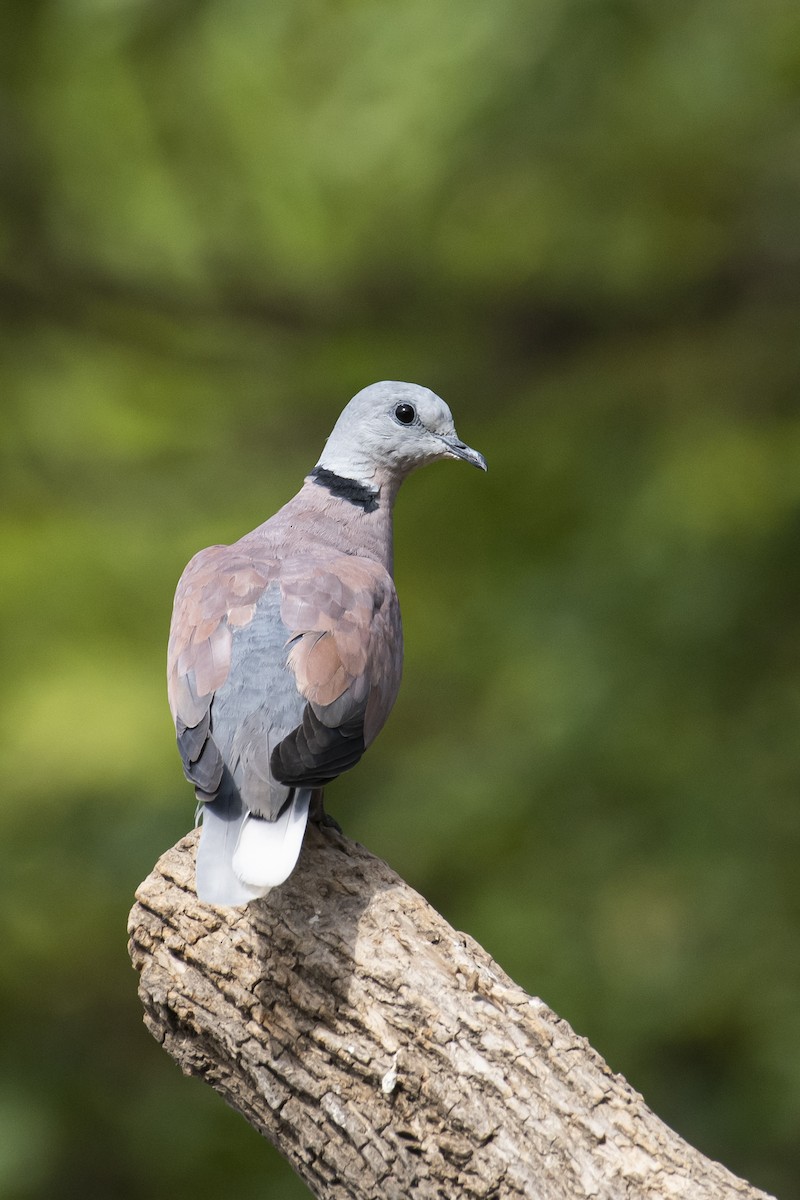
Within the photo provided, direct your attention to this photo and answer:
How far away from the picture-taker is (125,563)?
5.98 m

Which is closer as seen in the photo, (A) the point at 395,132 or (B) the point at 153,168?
(A) the point at 395,132

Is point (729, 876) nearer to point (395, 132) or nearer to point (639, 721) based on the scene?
point (639, 721)

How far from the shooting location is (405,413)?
400 cm

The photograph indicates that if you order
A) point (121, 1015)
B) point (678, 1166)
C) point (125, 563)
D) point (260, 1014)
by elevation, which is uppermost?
point (125, 563)

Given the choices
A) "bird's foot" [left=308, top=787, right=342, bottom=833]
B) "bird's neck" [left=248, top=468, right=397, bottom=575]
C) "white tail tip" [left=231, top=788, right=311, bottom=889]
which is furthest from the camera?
"bird's neck" [left=248, top=468, right=397, bottom=575]

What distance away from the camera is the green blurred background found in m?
5.40

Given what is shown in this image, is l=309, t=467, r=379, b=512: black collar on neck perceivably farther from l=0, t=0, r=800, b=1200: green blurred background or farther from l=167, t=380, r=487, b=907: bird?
l=0, t=0, r=800, b=1200: green blurred background

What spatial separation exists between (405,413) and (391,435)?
0.08 m

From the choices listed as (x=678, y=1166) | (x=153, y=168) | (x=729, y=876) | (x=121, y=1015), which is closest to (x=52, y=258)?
(x=153, y=168)

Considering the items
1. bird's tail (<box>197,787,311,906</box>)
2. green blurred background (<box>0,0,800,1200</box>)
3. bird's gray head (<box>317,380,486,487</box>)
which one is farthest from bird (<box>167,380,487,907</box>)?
green blurred background (<box>0,0,800,1200</box>)

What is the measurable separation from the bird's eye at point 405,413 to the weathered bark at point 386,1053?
1476 mm

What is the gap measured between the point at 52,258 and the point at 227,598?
131 inches

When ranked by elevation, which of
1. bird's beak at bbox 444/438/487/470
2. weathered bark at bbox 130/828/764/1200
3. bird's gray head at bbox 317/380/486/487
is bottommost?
weathered bark at bbox 130/828/764/1200

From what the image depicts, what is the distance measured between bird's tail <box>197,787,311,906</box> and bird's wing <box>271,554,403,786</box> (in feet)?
0.30
